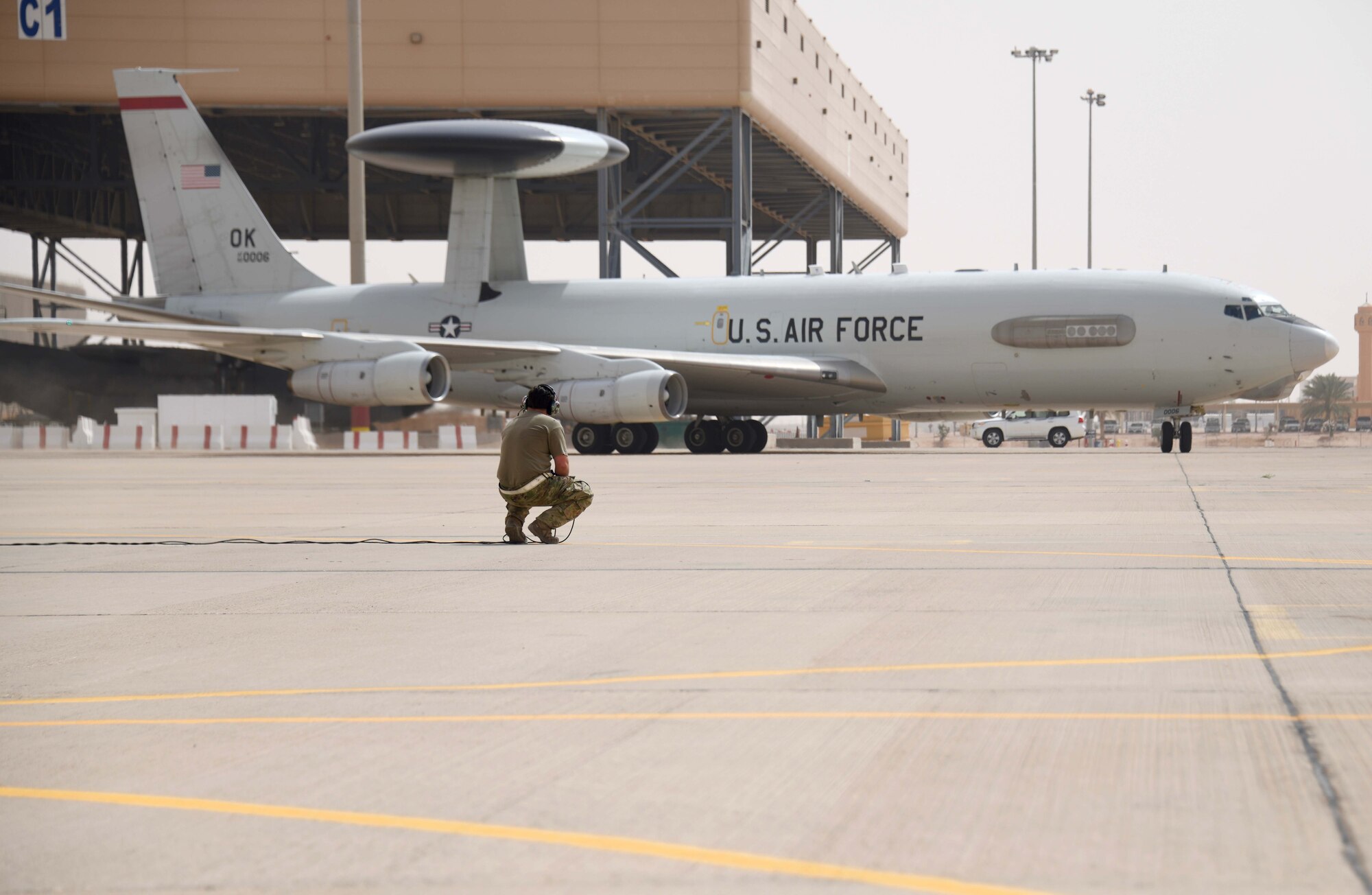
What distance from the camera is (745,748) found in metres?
4.62

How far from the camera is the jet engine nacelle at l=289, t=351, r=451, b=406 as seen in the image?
3080cm

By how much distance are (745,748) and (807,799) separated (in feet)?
2.09

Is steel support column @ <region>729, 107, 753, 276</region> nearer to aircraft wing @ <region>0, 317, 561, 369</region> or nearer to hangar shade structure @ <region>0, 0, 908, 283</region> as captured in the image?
hangar shade structure @ <region>0, 0, 908, 283</region>

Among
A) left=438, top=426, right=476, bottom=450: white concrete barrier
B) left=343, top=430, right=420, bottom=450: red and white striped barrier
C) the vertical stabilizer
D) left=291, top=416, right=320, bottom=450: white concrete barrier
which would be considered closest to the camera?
the vertical stabilizer

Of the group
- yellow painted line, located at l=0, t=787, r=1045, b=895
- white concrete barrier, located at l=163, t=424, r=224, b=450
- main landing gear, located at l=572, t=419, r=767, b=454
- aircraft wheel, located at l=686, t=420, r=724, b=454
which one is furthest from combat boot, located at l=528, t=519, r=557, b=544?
white concrete barrier, located at l=163, t=424, r=224, b=450

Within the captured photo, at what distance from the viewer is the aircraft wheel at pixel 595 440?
32.9 m

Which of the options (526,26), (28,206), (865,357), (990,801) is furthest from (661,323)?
(28,206)

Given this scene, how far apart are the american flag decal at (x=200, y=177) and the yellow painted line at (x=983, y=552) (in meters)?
31.3

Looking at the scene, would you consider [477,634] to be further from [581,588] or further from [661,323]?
[661,323]

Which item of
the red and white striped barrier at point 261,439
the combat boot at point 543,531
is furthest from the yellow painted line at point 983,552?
the red and white striped barrier at point 261,439

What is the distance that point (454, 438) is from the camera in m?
48.7

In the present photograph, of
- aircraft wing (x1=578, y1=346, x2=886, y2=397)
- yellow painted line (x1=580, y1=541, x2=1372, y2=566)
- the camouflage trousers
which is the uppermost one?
aircraft wing (x1=578, y1=346, x2=886, y2=397)

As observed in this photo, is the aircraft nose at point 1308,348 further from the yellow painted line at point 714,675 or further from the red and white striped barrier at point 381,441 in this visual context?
the red and white striped barrier at point 381,441

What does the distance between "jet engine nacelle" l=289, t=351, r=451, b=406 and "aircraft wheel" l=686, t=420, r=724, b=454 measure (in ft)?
21.0
